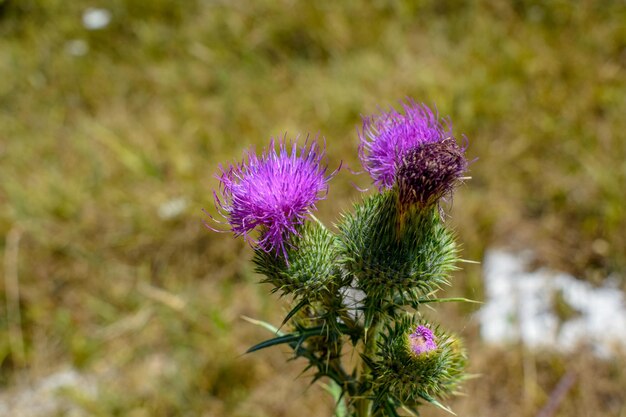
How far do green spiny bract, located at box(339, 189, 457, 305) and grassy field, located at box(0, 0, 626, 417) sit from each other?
1.30m

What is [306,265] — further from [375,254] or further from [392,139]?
[392,139]

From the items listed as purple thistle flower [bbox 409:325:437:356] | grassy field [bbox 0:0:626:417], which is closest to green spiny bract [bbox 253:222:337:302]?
purple thistle flower [bbox 409:325:437:356]

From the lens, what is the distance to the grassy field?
3529 mm

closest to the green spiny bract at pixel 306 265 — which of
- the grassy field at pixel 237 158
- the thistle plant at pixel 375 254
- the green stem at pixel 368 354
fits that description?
the thistle plant at pixel 375 254

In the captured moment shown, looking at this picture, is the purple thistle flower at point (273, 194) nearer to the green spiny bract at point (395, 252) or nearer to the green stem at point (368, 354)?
the green spiny bract at point (395, 252)

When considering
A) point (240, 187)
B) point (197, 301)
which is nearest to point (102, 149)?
point (197, 301)

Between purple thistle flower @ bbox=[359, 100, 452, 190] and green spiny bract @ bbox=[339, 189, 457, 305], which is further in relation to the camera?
purple thistle flower @ bbox=[359, 100, 452, 190]

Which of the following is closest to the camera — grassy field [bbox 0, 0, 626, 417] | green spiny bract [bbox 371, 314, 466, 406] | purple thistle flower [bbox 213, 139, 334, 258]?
green spiny bract [bbox 371, 314, 466, 406]

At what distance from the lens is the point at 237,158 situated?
14.3 ft

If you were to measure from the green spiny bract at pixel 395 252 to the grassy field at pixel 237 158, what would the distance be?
1.30 meters

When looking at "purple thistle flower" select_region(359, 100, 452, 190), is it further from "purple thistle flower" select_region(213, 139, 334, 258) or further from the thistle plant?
"purple thistle flower" select_region(213, 139, 334, 258)

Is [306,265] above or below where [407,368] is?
above

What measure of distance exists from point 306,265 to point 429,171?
43 centimetres

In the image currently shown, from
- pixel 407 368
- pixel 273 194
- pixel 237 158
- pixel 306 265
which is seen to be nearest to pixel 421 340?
pixel 407 368
